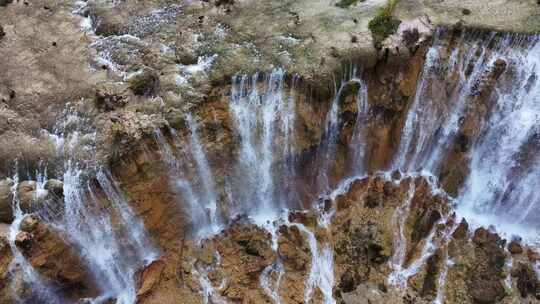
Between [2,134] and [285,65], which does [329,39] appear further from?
[2,134]

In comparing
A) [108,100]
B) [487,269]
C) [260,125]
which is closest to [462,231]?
[487,269]

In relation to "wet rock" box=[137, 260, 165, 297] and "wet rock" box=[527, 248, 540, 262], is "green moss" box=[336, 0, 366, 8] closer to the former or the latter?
"wet rock" box=[527, 248, 540, 262]

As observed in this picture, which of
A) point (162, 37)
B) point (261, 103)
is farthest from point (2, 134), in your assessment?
point (261, 103)

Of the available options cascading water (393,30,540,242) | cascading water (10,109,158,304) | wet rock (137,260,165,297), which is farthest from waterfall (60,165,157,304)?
cascading water (393,30,540,242)

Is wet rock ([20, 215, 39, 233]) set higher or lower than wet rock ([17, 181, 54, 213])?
lower

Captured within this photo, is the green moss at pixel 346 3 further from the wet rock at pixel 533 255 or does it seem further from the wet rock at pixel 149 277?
the wet rock at pixel 149 277

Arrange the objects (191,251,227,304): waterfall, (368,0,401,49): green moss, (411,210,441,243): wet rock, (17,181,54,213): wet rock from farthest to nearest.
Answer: (411,210,441,243): wet rock, (368,0,401,49): green moss, (191,251,227,304): waterfall, (17,181,54,213): wet rock

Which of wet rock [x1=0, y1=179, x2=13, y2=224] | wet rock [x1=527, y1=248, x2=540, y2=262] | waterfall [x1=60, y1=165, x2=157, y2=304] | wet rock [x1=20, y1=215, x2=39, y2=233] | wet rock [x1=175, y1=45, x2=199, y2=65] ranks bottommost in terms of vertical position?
wet rock [x1=527, y1=248, x2=540, y2=262]
